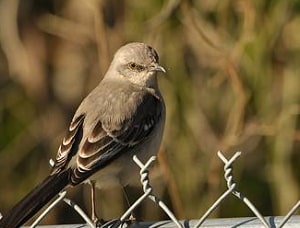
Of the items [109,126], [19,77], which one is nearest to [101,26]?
[19,77]

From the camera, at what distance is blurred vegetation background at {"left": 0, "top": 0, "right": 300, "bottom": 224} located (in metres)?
6.37

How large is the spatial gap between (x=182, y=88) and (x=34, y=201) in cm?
274

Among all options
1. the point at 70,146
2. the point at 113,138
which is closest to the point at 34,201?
the point at 70,146

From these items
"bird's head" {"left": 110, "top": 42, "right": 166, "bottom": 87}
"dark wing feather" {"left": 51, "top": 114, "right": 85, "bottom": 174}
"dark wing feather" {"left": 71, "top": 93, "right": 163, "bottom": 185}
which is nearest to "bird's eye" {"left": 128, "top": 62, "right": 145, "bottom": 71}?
"bird's head" {"left": 110, "top": 42, "right": 166, "bottom": 87}

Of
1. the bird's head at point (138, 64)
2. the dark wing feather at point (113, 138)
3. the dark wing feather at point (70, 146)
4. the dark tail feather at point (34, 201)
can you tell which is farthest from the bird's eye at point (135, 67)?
the dark tail feather at point (34, 201)

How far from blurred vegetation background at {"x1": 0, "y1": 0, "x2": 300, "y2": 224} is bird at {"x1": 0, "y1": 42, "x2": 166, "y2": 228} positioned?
0.92 meters

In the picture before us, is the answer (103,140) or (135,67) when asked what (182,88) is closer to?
(135,67)

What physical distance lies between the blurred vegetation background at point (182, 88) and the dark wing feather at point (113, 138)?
1217 mm

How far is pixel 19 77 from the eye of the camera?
7367mm

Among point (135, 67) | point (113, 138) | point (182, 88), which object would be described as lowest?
point (182, 88)

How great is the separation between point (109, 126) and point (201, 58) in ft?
6.86

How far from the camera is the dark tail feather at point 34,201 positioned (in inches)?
150

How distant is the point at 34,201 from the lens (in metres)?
4.03

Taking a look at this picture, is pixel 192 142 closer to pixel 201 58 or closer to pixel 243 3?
pixel 201 58
